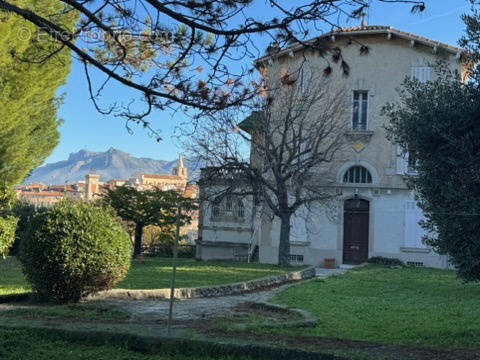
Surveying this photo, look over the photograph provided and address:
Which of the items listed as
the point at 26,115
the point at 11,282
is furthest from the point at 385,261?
the point at 11,282

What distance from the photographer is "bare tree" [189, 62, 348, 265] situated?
20.5 meters

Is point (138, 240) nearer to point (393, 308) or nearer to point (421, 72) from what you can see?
point (421, 72)

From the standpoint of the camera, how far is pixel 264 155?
2097cm

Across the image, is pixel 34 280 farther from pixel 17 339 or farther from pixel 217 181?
pixel 217 181

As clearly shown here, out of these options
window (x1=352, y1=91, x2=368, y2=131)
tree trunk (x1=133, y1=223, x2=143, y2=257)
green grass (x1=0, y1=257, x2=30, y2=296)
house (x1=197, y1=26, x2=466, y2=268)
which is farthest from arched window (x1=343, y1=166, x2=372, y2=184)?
green grass (x1=0, y1=257, x2=30, y2=296)

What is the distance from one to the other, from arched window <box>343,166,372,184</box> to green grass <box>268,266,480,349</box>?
7.95 m

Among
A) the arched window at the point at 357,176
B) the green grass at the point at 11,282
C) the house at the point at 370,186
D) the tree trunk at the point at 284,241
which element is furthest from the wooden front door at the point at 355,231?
the green grass at the point at 11,282

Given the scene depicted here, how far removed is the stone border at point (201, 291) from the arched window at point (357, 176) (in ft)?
28.8

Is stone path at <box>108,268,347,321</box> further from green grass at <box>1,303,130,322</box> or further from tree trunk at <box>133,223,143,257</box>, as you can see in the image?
tree trunk at <box>133,223,143,257</box>

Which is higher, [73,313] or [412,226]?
[412,226]

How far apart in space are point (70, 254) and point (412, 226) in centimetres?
1729

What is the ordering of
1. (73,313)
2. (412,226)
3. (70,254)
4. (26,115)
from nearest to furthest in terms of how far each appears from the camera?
(73,313) < (70,254) < (26,115) < (412,226)

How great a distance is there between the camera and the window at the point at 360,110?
24422 millimetres

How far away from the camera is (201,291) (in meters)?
12.2
